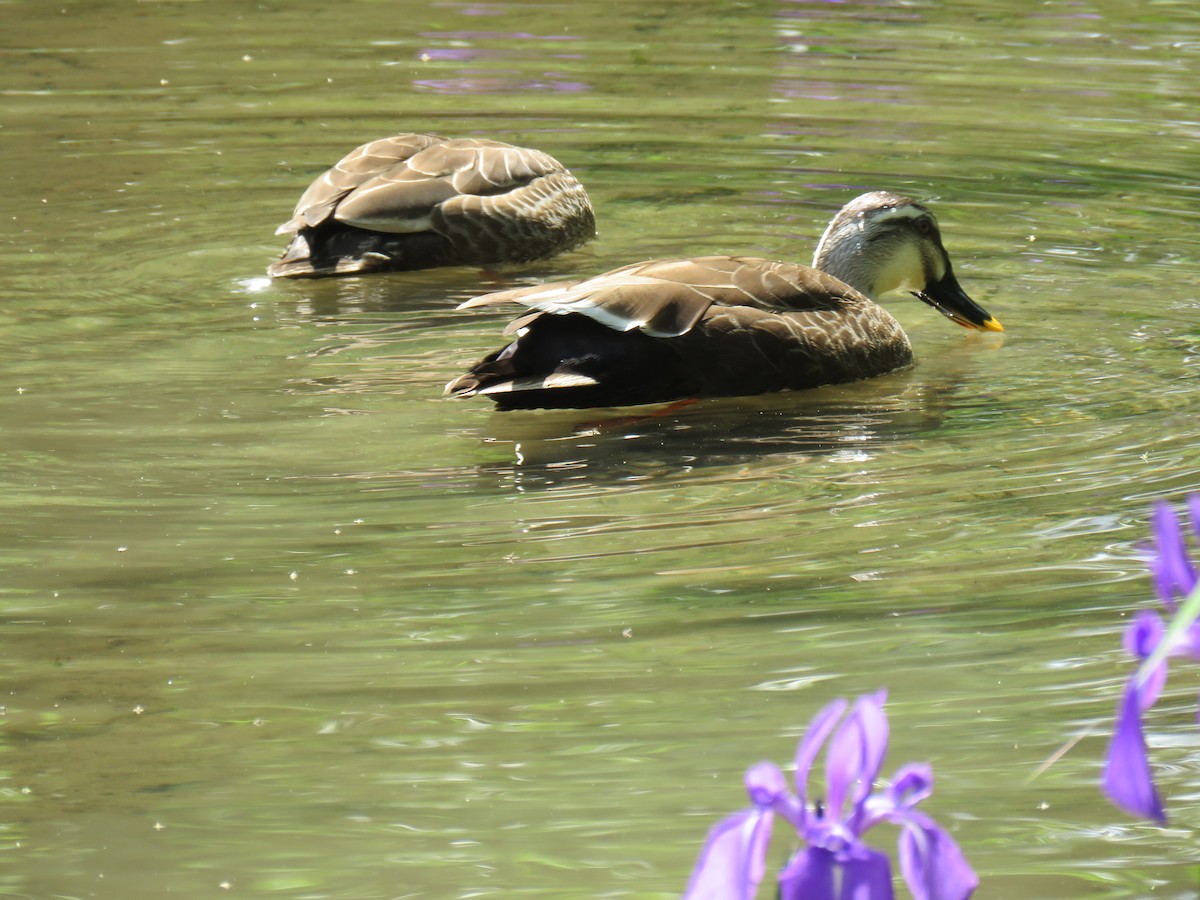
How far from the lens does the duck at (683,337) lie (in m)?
5.65

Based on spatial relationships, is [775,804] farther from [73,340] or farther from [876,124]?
[876,124]

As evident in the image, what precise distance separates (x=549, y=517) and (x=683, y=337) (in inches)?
52.1

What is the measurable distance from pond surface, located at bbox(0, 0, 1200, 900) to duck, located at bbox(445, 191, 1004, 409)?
0.13 meters

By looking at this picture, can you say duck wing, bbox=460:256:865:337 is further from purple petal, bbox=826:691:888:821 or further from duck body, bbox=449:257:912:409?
purple petal, bbox=826:691:888:821

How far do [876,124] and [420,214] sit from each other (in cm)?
331

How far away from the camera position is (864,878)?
1050 mm

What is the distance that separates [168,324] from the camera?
6785 mm

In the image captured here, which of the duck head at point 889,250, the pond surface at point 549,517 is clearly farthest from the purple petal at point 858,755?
the duck head at point 889,250

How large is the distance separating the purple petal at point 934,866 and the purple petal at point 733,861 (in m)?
0.09

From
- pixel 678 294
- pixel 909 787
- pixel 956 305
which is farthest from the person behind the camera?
pixel 956 305

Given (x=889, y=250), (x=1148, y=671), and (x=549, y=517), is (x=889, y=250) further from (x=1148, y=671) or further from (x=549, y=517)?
(x=1148, y=671)

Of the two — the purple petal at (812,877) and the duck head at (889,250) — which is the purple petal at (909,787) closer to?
the purple petal at (812,877)

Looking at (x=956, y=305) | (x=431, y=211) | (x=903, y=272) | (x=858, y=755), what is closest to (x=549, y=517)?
(x=956, y=305)

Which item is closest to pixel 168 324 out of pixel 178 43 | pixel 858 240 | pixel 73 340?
pixel 73 340
